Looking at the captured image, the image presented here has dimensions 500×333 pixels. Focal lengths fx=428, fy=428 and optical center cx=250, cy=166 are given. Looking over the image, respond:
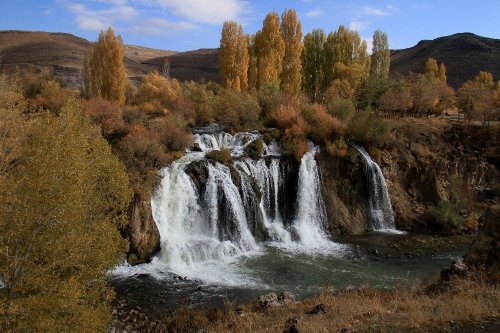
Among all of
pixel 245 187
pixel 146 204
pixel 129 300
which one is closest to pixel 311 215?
pixel 245 187

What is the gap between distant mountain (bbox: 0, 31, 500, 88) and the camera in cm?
9089

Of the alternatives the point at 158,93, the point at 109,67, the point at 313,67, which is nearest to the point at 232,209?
the point at 109,67

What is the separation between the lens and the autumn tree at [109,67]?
1351 inches

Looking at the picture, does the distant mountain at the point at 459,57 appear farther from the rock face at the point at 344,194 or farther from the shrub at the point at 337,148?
the rock face at the point at 344,194

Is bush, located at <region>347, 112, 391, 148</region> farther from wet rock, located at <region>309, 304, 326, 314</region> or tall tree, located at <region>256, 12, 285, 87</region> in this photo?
wet rock, located at <region>309, 304, 326, 314</region>

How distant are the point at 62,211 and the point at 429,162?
26320 millimetres

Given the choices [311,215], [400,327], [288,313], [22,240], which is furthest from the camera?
[311,215]

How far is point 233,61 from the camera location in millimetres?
38344

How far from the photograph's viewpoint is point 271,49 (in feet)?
131

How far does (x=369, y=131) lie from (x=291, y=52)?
15.7 m

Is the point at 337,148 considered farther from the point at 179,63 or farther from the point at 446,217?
the point at 179,63

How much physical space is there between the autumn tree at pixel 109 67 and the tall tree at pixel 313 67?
20984 mm

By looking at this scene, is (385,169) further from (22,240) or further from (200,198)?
(22,240)

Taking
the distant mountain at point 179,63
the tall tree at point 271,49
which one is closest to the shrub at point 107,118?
the tall tree at point 271,49
